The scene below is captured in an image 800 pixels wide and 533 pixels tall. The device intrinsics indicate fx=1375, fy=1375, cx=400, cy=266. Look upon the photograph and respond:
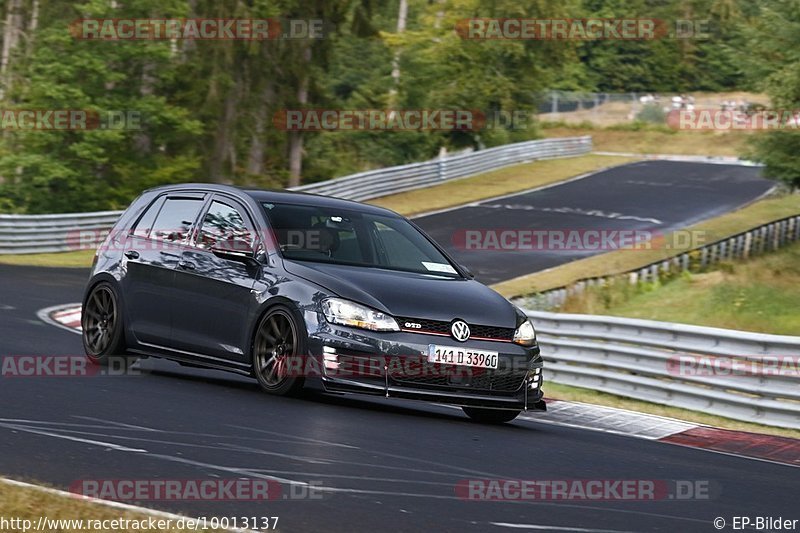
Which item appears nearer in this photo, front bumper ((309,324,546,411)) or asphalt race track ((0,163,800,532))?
asphalt race track ((0,163,800,532))

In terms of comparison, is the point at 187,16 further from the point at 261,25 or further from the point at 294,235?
the point at 294,235

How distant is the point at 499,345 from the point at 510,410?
605mm

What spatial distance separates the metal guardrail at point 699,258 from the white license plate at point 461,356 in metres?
10.8

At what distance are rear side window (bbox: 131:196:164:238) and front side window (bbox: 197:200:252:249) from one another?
0.80 meters

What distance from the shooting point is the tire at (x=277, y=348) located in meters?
9.96

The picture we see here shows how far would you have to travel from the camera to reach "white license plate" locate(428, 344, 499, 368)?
9.74 m

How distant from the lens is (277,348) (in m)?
10.2

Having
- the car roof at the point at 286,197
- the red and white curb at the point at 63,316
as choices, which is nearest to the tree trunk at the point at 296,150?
the red and white curb at the point at 63,316

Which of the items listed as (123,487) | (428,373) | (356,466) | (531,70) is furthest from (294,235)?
(531,70)

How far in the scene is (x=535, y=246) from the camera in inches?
1314

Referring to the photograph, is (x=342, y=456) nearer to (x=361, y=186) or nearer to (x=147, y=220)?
(x=147, y=220)
